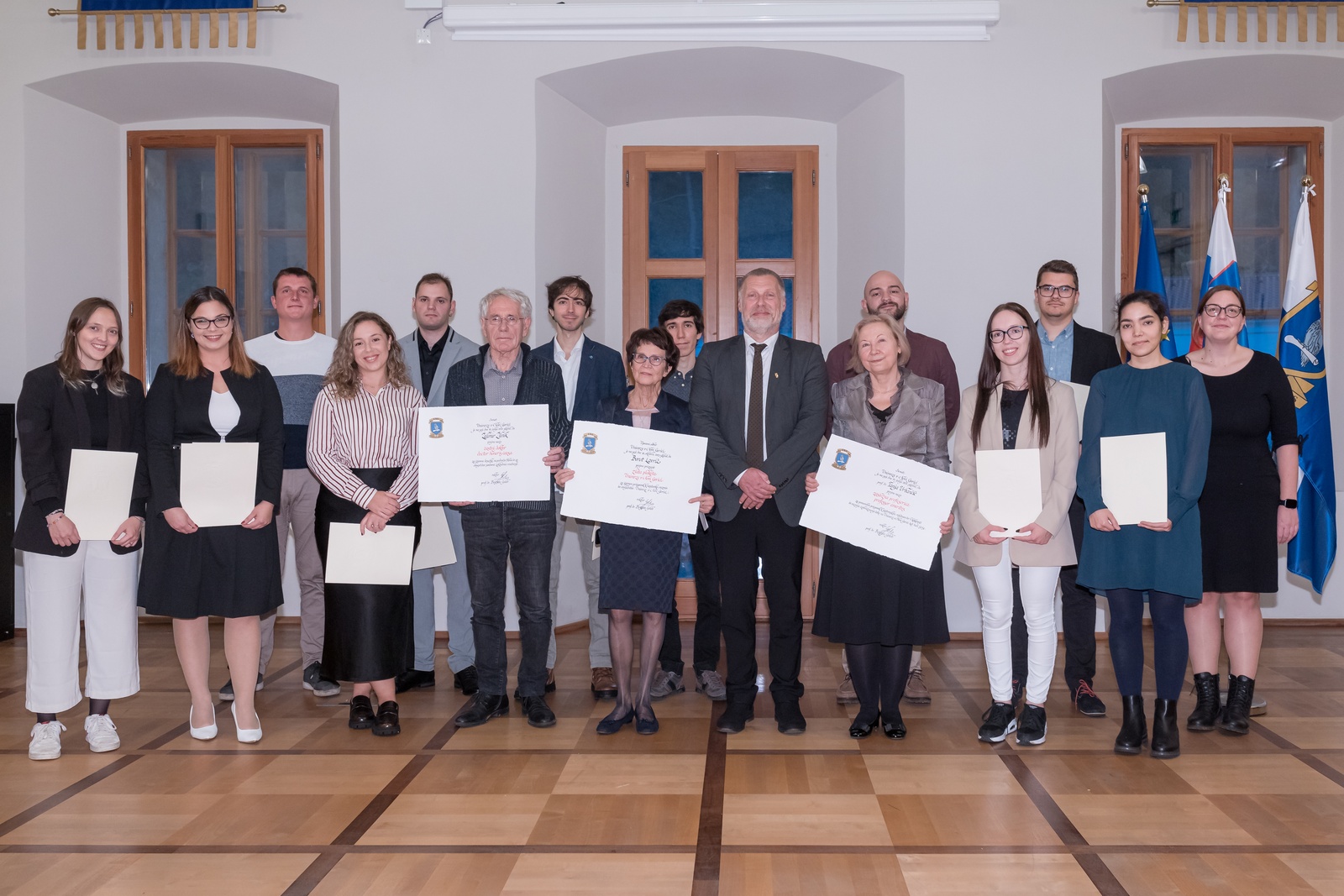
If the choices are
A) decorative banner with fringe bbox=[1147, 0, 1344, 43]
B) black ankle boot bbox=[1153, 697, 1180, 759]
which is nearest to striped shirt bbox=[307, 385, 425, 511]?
black ankle boot bbox=[1153, 697, 1180, 759]

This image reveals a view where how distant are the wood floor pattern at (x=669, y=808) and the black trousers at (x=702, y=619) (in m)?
0.31

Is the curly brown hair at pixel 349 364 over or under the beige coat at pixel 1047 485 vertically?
over

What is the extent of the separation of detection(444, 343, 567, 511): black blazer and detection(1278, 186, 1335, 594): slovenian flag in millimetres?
3702

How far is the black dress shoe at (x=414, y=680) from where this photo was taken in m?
4.25

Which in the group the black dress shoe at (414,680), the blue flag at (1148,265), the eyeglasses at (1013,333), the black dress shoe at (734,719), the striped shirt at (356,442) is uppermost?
the blue flag at (1148,265)

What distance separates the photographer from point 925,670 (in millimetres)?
4605

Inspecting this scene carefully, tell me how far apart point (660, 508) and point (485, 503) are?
0.65 meters

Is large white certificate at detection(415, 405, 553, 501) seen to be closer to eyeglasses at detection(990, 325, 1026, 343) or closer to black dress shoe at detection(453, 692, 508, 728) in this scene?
black dress shoe at detection(453, 692, 508, 728)

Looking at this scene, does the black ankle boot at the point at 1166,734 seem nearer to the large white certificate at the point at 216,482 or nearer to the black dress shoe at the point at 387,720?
the black dress shoe at the point at 387,720

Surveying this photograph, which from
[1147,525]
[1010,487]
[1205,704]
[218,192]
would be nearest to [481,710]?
[1010,487]

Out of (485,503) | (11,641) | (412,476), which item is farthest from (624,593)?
(11,641)

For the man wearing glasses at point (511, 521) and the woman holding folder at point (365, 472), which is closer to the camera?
the woman holding folder at point (365, 472)

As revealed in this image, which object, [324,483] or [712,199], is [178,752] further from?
[712,199]

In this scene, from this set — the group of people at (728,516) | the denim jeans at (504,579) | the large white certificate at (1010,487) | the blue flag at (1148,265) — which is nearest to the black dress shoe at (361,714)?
the group of people at (728,516)
